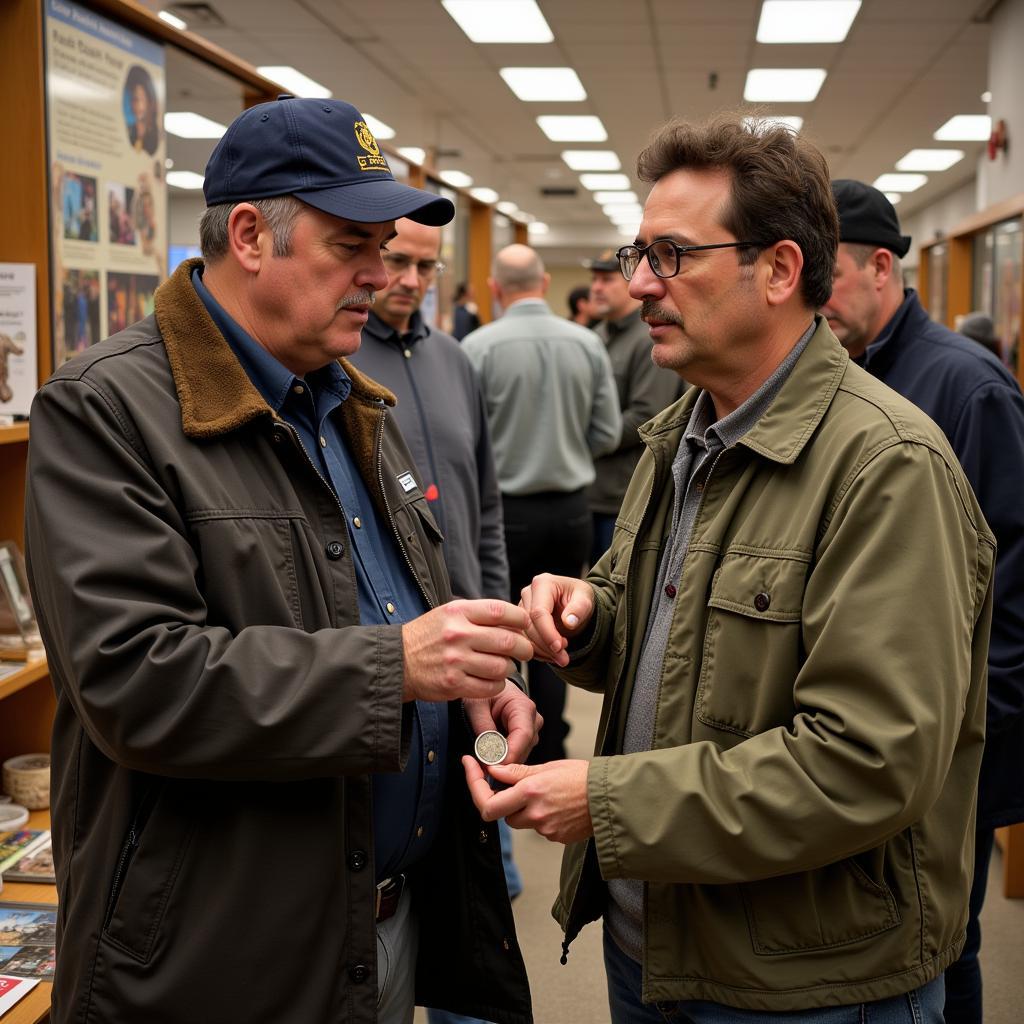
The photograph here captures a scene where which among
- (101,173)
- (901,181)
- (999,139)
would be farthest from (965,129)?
(101,173)

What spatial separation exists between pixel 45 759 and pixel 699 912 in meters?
1.56

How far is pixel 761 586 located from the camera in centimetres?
130

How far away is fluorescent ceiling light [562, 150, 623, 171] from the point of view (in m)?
12.8

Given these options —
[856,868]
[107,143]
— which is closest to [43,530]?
[856,868]

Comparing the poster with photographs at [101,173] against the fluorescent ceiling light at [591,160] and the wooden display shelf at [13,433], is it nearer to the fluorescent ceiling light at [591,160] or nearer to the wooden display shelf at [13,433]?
the wooden display shelf at [13,433]

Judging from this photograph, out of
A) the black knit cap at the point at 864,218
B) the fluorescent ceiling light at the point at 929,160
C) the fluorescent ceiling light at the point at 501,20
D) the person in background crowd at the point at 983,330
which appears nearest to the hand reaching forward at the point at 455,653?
the black knit cap at the point at 864,218

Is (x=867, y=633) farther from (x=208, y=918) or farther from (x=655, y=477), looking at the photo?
(x=208, y=918)

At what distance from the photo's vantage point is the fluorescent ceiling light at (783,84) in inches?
342

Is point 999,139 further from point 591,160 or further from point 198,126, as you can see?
point 591,160

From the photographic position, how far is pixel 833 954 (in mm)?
1285

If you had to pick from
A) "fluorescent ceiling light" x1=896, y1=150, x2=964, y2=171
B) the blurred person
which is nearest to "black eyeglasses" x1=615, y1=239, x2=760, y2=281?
the blurred person

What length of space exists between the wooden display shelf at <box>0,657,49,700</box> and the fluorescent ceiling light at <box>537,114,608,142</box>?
9455mm

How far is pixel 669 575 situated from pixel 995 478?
953 mm

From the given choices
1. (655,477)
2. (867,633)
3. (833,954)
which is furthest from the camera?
(655,477)
